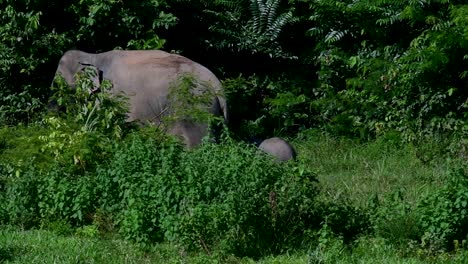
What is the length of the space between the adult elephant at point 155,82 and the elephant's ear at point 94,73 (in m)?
0.03

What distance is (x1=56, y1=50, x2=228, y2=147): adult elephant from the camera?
14.2 m

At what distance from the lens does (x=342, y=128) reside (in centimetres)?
1716

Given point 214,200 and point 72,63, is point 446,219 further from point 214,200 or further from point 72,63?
point 72,63

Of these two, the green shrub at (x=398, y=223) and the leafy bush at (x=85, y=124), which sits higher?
the green shrub at (x=398, y=223)

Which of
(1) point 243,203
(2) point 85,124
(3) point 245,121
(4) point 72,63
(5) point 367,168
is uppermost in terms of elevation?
(1) point 243,203

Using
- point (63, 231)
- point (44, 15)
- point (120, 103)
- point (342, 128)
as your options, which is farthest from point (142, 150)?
point (44, 15)

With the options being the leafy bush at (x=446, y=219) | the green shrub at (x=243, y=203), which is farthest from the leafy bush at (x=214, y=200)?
the leafy bush at (x=446, y=219)

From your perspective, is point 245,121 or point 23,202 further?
point 245,121

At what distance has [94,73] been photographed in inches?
586

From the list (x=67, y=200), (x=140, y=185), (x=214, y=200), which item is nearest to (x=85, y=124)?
(x=67, y=200)

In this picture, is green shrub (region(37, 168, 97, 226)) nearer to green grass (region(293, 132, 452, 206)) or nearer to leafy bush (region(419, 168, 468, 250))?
green grass (region(293, 132, 452, 206))

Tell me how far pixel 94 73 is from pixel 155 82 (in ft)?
2.81

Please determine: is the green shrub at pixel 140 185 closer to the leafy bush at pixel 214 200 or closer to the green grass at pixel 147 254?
the leafy bush at pixel 214 200

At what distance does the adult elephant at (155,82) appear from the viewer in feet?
46.5
